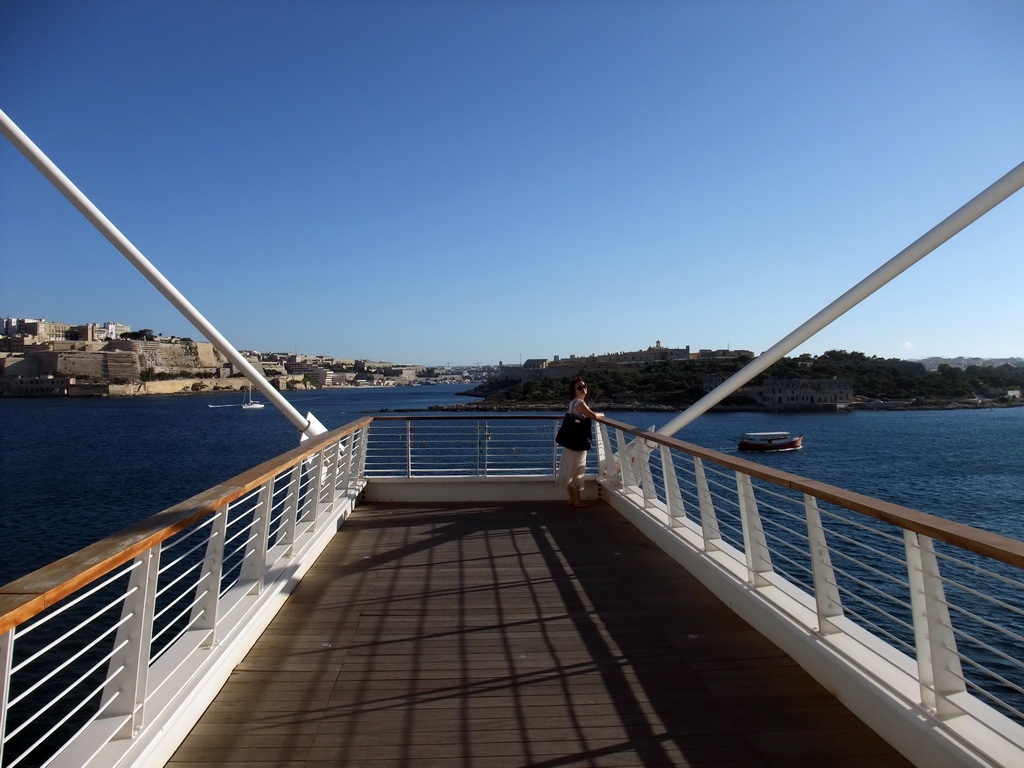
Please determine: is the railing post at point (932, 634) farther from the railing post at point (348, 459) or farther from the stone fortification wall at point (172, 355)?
the stone fortification wall at point (172, 355)

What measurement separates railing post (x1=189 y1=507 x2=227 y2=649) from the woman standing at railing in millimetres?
3896

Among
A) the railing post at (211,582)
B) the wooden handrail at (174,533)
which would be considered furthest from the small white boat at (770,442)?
the railing post at (211,582)

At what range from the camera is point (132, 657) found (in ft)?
7.16

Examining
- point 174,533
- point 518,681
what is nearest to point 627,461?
point 518,681

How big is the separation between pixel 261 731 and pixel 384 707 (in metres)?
0.45

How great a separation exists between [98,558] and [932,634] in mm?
2484

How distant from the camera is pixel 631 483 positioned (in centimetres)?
681

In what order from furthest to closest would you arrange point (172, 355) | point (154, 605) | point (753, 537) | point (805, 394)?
point (172, 355)
point (805, 394)
point (753, 537)
point (154, 605)

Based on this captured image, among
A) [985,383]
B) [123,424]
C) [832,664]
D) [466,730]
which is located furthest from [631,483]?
[985,383]

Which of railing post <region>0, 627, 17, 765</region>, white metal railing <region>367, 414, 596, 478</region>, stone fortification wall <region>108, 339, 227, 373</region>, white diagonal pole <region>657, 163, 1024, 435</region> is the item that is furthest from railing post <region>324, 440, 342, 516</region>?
stone fortification wall <region>108, 339, 227, 373</region>

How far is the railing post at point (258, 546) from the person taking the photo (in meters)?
3.63

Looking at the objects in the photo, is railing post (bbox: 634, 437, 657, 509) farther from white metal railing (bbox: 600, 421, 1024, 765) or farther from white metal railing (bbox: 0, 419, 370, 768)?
white metal railing (bbox: 0, 419, 370, 768)

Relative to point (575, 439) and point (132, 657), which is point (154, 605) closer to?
point (132, 657)

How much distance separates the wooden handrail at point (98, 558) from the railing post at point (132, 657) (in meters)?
0.10
